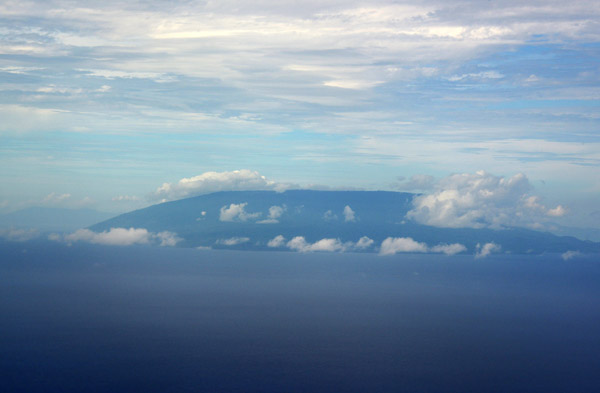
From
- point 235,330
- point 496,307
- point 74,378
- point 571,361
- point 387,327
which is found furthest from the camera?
point 496,307

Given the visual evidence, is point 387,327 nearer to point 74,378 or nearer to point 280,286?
point 74,378

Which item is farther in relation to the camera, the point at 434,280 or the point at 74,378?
the point at 434,280

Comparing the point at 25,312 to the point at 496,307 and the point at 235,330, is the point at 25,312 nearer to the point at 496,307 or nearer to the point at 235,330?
the point at 235,330

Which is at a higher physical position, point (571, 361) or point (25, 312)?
point (25, 312)

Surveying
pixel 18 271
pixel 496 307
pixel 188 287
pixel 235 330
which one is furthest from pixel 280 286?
pixel 18 271

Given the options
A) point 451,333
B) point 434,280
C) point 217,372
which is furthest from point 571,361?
point 434,280

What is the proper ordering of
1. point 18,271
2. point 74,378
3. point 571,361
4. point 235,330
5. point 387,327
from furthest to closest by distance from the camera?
point 18,271, point 387,327, point 235,330, point 571,361, point 74,378
